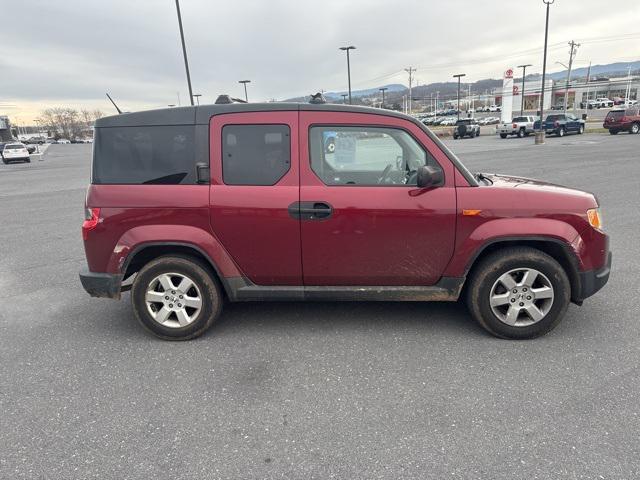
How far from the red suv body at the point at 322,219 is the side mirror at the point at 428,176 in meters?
0.04

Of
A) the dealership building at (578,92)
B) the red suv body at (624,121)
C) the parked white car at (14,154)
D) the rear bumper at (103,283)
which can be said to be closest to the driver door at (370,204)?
the rear bumper at (103,283)

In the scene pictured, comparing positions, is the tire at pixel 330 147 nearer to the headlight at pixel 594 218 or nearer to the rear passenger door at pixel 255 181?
the rear passenger door at pixel 255 181

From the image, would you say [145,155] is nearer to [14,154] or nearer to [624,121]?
[624,121]

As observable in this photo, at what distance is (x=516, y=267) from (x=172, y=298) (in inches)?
112

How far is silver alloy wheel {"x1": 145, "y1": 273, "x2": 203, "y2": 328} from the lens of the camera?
11.7 ft

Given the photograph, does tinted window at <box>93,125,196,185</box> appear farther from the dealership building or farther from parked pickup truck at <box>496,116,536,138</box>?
the dealership building

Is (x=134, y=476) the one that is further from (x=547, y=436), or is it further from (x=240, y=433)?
(x=547, y=436)

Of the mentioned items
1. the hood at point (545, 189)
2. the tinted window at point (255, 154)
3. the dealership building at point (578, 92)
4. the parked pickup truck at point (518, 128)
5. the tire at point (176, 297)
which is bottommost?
the tire at point (176, 297)

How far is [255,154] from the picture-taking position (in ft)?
11.2

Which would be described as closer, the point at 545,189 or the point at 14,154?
the point at 545,189

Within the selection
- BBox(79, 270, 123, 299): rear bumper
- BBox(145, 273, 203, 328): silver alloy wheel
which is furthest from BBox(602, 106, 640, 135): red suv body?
BBox(79, 270, 123, 299): rear bumper

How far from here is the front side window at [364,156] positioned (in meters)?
3.39

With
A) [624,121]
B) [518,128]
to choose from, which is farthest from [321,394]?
[518,128]

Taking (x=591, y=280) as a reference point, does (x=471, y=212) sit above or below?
above
